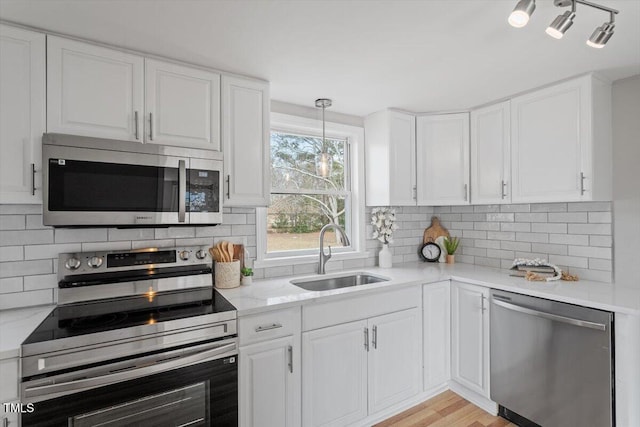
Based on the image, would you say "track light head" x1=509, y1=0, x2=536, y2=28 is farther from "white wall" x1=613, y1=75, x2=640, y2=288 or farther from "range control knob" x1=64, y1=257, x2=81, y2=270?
"range control knob" x1=64, y1=257, x2=81, y2=270

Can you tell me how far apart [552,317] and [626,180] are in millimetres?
1093

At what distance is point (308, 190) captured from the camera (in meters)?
2.84

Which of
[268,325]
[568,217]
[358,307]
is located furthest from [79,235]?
[568,217]

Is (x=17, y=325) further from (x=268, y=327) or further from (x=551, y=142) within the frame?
(x=551, y=142)

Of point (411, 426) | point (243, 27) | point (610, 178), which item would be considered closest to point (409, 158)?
point (610, 178)

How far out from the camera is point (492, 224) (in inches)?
120

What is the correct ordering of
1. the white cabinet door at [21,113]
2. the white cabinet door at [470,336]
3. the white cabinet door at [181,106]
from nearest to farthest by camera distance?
the white cabinet door at [21,113] → the white cabinet door at [181,106] → the white cabinet door at [470,336]

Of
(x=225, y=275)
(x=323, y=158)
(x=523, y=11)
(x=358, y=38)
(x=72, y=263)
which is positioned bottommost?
(x=225, y=275)

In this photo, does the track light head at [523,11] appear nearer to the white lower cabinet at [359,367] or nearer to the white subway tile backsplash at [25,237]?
the white lower cabinet at [359,367]

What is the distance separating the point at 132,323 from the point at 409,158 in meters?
2.43

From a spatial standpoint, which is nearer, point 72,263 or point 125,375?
point 125,375

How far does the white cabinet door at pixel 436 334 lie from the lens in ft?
8.22

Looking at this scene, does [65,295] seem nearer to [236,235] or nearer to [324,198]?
[236,235]

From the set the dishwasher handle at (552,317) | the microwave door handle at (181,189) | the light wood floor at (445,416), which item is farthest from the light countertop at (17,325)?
the dishwasher handle at (552,317)
